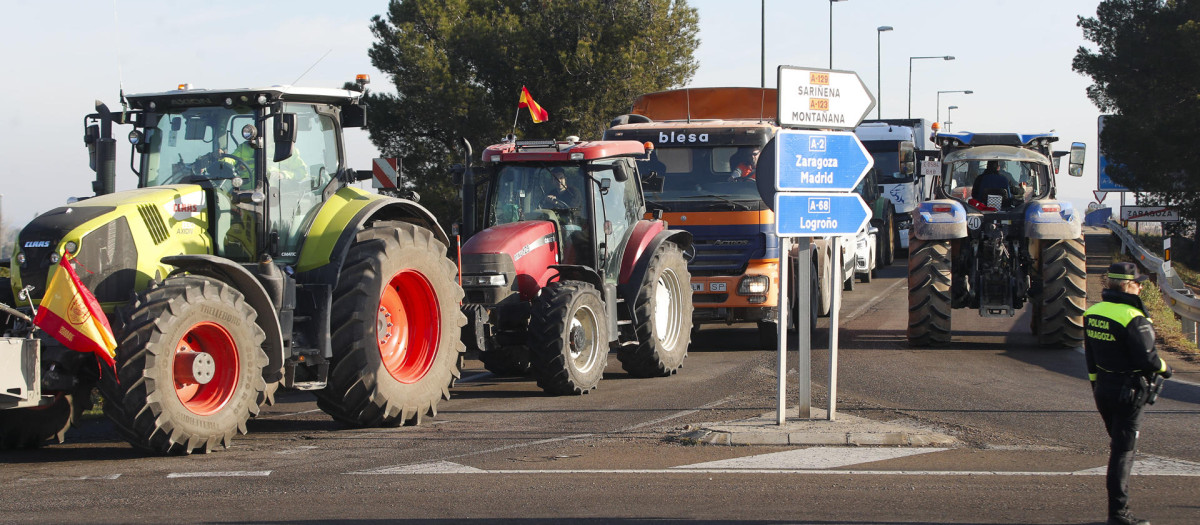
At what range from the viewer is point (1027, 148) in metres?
16.1

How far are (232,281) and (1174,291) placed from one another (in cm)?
1279

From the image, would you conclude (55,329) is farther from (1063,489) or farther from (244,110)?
(1063,489)

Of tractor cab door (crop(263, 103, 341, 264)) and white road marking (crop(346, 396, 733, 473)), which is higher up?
tractor cab door (crop(263, 103, 341, 264))

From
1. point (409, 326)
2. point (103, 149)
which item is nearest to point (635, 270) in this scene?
point (409, 326)

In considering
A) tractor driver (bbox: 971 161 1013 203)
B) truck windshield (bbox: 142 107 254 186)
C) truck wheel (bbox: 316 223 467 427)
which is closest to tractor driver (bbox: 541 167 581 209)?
truck wheel (bbox: 316 223 467 427)

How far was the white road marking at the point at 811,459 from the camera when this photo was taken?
8070mm

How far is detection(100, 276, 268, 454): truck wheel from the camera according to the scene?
779 centimetres

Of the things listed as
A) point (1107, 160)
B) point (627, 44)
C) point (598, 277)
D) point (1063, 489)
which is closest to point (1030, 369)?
point (598, 277)

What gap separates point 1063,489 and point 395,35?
26600 mm

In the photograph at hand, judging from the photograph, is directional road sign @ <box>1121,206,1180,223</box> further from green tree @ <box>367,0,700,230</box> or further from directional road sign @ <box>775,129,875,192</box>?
directional road sign @ <box>775,129,875,192</box>

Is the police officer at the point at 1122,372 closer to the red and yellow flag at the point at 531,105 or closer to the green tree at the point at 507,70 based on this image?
the red and yellow flag at the point at 531,105

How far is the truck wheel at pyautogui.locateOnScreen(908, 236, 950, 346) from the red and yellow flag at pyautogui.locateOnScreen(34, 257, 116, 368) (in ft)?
32.4

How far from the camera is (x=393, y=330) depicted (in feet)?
33.5

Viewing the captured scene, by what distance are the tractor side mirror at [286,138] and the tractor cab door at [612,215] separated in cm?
398
